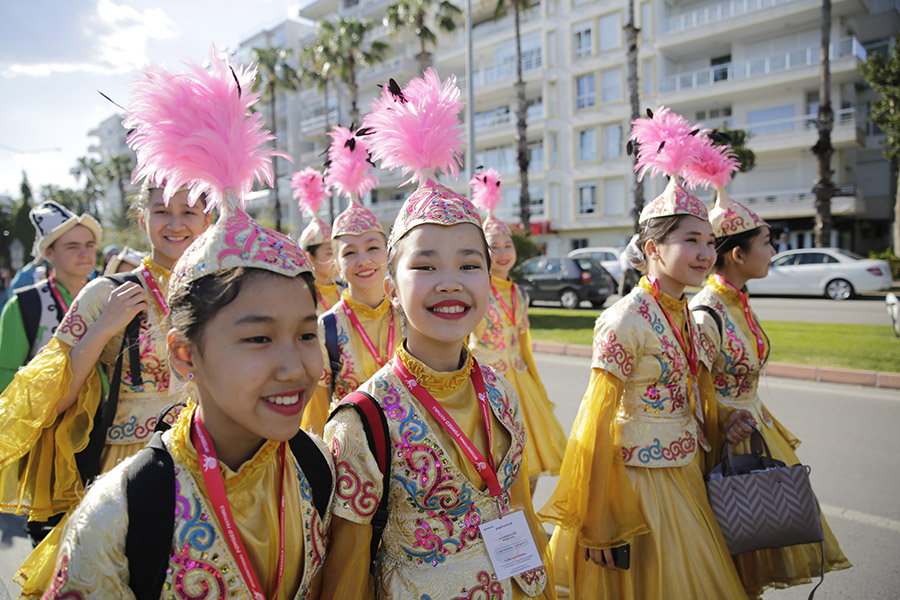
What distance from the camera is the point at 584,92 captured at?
31562 mm

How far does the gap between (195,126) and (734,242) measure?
10.4ft

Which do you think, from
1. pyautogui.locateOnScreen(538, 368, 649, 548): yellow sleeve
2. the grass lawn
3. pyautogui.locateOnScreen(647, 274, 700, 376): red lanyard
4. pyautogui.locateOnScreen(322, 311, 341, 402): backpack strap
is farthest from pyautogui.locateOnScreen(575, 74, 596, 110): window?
pyautogui.locateOnScreen(538, 368, 649, 548): yellow sleeve

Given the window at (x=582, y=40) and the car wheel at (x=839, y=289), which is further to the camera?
the window at (x=582, y=40)

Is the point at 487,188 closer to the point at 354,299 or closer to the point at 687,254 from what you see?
the point at 354,299

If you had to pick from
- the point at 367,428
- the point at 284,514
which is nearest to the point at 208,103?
the point at 367,428

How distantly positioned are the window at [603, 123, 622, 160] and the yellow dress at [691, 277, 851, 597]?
28981 millimetres

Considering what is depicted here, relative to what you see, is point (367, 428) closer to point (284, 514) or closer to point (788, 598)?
point (284, 514)

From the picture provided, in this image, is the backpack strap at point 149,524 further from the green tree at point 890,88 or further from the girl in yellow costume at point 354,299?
the green tree at point 890,88

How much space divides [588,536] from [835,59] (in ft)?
98.5

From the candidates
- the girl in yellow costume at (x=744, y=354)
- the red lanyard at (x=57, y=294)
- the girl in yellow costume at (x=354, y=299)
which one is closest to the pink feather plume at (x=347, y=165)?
the girl in yellow costume at (x=354, y=299)

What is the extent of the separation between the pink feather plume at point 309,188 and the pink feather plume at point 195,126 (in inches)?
147

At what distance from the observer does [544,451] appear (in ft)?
14.7


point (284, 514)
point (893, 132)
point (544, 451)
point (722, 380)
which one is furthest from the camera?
point (893, 132)

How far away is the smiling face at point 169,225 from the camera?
2.77 m
